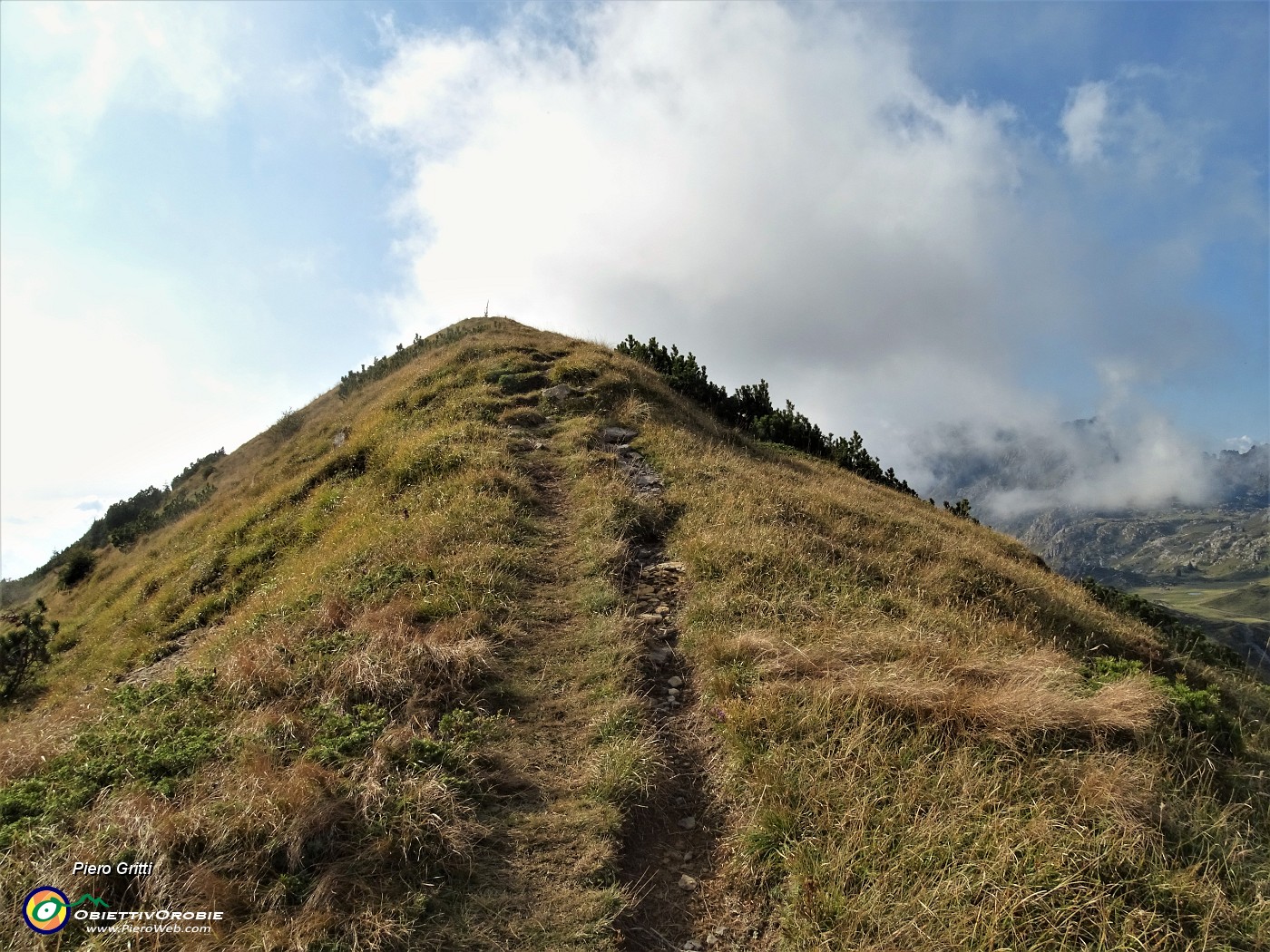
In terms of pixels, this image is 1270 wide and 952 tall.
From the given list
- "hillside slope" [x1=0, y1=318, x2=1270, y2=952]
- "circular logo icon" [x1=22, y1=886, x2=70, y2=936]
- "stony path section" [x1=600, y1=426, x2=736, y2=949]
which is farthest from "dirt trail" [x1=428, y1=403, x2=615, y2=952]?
"circular logo icon" [x1=22, y1=886, x2=70, y2=936]

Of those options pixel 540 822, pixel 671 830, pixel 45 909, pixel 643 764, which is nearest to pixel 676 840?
pixel 671 830

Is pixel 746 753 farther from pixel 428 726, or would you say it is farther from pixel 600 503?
pixel 600 503

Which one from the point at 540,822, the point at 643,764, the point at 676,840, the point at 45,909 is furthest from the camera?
the point at 643,764

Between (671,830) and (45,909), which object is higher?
(671,830)

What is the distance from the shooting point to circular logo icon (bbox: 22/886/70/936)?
4.35m

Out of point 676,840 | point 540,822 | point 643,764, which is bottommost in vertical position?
point 676,840

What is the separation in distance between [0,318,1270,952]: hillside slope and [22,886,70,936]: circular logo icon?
67 millimetres

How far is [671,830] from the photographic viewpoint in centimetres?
580

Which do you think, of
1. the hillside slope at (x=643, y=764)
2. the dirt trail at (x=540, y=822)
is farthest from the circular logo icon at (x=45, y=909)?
the dirt trail at (x=540, y=822)

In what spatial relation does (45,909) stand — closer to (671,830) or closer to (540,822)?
(540,822)

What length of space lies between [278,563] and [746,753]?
1189 centimetres

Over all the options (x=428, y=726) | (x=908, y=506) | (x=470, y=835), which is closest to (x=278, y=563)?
(x=428, y=726)

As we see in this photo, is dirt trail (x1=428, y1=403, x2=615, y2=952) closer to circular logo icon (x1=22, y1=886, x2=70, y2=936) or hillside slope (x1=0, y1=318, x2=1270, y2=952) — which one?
hillside slope (x1=0, y1=318, x2=1270, y2=952)

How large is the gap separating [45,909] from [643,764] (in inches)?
170
